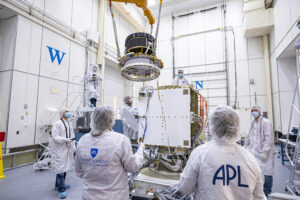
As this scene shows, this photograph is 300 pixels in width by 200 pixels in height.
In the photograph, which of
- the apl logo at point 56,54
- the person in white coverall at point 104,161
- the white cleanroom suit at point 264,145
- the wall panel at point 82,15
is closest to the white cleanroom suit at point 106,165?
the person in white coverall at point 104,161

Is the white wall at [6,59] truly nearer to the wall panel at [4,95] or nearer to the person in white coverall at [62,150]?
the wall panel at [4,95]

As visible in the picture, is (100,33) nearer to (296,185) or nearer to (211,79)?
(211,79)

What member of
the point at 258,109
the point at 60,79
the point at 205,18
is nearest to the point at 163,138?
the point at 258,109

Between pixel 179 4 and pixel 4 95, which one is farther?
pixel 179 4

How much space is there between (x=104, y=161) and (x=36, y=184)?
2.62 metres

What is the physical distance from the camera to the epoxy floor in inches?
102

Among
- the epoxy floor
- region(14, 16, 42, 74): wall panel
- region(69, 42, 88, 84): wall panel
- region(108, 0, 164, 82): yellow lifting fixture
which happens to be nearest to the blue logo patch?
region(108, 0, 164, 82): yellow lifting fixture

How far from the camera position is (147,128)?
2.34 metres

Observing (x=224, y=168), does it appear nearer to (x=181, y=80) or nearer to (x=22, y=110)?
(x=181, y=80)

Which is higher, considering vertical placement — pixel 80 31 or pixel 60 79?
pixel 80 31

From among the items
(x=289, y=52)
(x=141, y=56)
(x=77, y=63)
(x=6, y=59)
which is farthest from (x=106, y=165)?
(x=289, y=52)

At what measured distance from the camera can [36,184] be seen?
3018 mm

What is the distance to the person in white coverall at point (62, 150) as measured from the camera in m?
2.66

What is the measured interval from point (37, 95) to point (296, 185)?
233 inches
